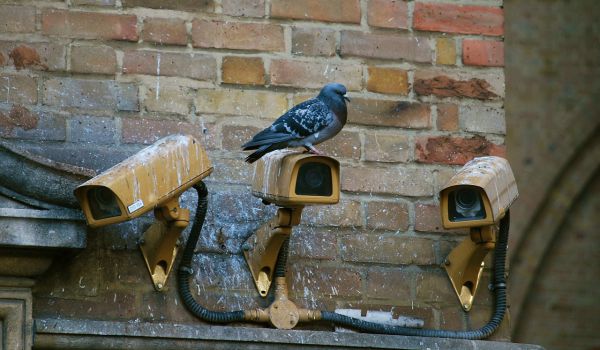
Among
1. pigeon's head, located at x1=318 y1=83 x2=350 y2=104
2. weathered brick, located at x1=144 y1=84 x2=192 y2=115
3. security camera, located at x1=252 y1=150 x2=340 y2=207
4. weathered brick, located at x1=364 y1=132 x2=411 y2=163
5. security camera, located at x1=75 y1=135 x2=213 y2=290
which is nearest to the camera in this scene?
security camera, located at x1=75 y1=135 x2=213 y2=290

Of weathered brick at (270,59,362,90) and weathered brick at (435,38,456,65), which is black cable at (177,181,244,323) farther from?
weathered brick at (435,38,456,65)

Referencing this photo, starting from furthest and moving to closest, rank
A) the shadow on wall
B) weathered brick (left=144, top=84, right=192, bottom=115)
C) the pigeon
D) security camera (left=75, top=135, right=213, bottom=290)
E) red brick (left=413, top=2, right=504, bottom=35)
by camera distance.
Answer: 1. the shadow on wall
2. red brick (left=413, top=2, right=504, bottom=35)
3. weathered brick (left=144, top=84, right=192, bottom=115)
4. the pigeon
5. security camera (left=75, top=135, right=213, bottom=290)

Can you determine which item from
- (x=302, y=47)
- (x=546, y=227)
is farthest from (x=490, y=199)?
(x=546, y=227)

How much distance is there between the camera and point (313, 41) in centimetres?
441

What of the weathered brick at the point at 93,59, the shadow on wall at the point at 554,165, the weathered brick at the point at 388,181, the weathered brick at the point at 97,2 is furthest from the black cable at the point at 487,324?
the shadow on wall at the point at 554,165

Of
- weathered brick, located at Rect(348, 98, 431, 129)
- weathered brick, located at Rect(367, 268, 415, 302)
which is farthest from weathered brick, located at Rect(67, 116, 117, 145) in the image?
weathered brick, located at Rect(367, 268, 415, 302)

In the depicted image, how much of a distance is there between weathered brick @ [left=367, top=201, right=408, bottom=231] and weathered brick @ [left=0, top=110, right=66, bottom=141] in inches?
33.2

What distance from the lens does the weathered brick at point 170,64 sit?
4289mm

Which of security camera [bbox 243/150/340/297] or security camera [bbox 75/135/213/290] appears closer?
security camera [bbox 75/135/213/290]

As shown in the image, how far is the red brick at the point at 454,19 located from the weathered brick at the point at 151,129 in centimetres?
70

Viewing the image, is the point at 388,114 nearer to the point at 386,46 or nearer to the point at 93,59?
the point at 386,46

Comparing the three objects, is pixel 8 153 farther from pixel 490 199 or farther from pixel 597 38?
pixel 597 38

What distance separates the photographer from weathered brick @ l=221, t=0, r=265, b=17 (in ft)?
14.3

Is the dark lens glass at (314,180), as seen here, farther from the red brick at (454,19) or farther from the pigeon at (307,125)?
the red brick at (454,19)
